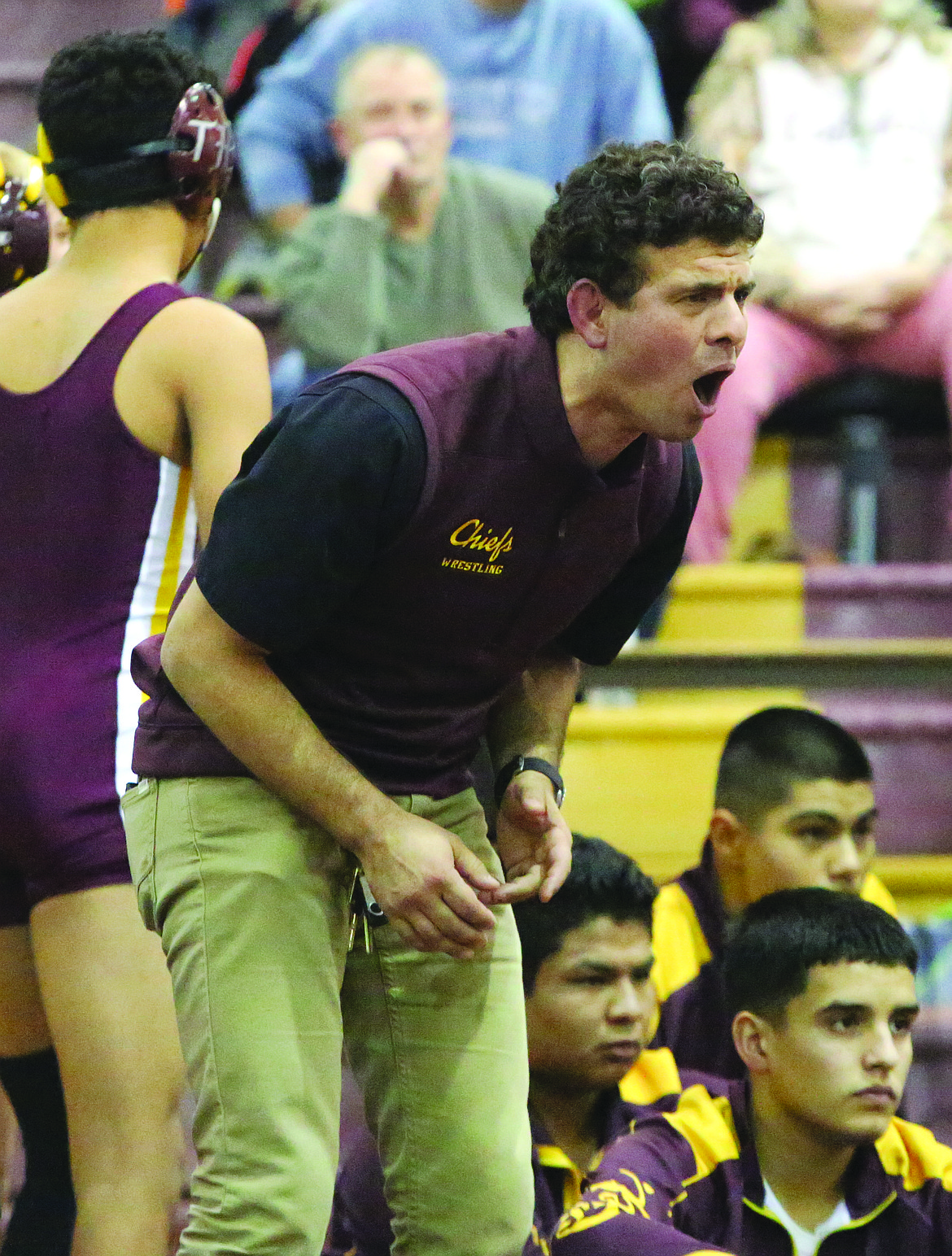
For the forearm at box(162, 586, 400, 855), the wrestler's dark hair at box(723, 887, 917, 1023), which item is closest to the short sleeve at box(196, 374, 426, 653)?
the forearm at box(162, 586, 400, 855)

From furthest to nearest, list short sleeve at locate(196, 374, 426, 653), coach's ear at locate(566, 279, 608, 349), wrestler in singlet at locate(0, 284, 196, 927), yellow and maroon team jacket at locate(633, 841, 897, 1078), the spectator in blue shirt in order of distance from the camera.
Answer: the spectator in blue shirt < yellow and maroon team jacket at locate(633, 841, 897, 1078) < wrestler in singlet at locate(0, 284, 196, 927) < coach's ear at locate(566, 279, 608, 349) < short sleeve at locate(196, 374, 426, 653)

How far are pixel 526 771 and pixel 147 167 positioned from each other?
0.75 metres

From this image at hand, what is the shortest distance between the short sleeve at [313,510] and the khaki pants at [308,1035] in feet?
0.61

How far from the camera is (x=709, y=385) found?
59.9 inches

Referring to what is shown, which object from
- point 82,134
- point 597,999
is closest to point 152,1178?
point 597,999

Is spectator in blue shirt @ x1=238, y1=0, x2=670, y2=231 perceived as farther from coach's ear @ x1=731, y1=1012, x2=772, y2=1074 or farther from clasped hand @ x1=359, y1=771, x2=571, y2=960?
clasped hand @ x1=359, y1=771, x2=571, y2=960

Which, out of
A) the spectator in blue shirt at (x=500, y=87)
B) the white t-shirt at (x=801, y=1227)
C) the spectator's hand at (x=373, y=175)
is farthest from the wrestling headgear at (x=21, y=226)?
the spectator in blue shirt at (x=500, y=87)

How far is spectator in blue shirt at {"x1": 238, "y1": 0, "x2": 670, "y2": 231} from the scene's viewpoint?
4.20m

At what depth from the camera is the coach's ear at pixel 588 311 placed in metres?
1.54

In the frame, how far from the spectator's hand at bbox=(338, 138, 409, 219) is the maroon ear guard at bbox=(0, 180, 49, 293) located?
1.75 m

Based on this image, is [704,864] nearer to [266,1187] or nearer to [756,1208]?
[756,1208]

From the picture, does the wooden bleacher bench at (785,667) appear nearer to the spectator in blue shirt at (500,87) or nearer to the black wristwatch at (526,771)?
the black wristwatch at (526,771)

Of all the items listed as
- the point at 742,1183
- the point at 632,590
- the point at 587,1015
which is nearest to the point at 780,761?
the point at 587,1015

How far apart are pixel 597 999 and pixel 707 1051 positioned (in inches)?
14.1
